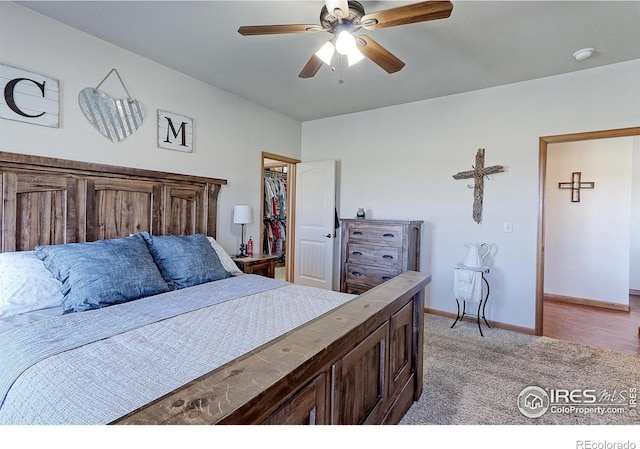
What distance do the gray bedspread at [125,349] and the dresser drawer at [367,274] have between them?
1782mm

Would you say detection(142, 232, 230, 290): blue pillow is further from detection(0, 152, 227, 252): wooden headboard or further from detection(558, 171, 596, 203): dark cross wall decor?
detection(558, 171, 596, 203): dark cross wall decor

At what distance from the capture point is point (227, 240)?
375 cm

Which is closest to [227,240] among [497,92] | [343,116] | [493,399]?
[343,116]

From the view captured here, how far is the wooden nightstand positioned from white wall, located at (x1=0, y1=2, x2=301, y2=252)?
467 millimetres

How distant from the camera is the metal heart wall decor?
8.38ft

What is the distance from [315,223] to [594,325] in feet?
11.7

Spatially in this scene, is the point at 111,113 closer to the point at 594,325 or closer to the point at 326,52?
the point at 326,52

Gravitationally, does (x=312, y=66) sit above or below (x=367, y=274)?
above

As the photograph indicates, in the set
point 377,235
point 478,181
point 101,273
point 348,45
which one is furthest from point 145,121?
point 478,181

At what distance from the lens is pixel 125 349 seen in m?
1.26

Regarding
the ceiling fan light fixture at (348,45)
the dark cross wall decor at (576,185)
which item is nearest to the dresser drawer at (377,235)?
the ceiling fan light fixture at (348,45)

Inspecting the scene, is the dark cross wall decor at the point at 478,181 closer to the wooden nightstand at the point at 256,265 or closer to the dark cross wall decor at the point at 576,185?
the dark cross wall decor at the point at 576,185

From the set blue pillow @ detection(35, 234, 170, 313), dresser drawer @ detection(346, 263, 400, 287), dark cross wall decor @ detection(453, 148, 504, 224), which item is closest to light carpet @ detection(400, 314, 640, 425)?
dresser drawer @ detection(346, 263, 400, 287)

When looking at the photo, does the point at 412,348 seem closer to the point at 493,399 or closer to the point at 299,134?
the point at 493,399
